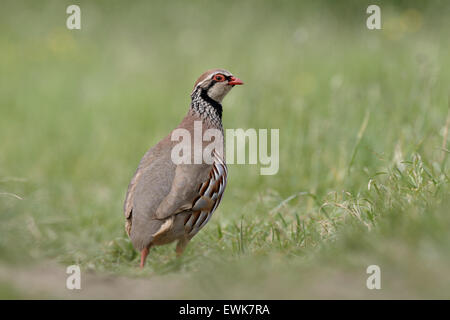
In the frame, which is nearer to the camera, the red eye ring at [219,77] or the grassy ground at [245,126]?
the grassy ground at [245,126]

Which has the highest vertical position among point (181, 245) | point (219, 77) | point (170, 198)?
point (219, 77)

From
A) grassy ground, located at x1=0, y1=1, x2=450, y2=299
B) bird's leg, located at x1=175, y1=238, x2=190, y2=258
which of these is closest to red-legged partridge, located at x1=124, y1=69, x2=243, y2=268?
bird's leg, located at x1=175, y1=238, x2=190, y2=258

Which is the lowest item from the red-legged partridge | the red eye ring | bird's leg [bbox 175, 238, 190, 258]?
bird's leg [bbox 175, 238, 190, 258]

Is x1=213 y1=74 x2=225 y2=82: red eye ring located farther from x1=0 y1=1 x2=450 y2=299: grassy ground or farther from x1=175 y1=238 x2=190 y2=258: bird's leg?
x1=175 y1=238 x2=190 y2=258: bird's leg

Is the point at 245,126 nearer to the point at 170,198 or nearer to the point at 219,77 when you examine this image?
the point at 219,77

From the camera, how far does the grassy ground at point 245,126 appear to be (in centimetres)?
324

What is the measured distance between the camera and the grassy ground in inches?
127

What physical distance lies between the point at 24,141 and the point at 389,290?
633 cm

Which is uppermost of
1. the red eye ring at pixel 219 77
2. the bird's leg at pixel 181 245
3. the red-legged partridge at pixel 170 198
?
the red eye ring at pixel 219 77

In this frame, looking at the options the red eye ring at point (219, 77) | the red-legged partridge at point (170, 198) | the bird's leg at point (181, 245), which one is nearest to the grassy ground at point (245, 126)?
the bird's leg at point (181, 245)

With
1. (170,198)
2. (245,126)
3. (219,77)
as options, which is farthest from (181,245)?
(245,126)

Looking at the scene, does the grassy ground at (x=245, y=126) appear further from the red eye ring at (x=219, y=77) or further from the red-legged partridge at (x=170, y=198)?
the red eye ring at (x=219, y=77)

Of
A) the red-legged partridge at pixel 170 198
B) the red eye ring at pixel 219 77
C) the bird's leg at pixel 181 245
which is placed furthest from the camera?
the red eye ring at pixel 219 77

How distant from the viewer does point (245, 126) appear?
738cm
